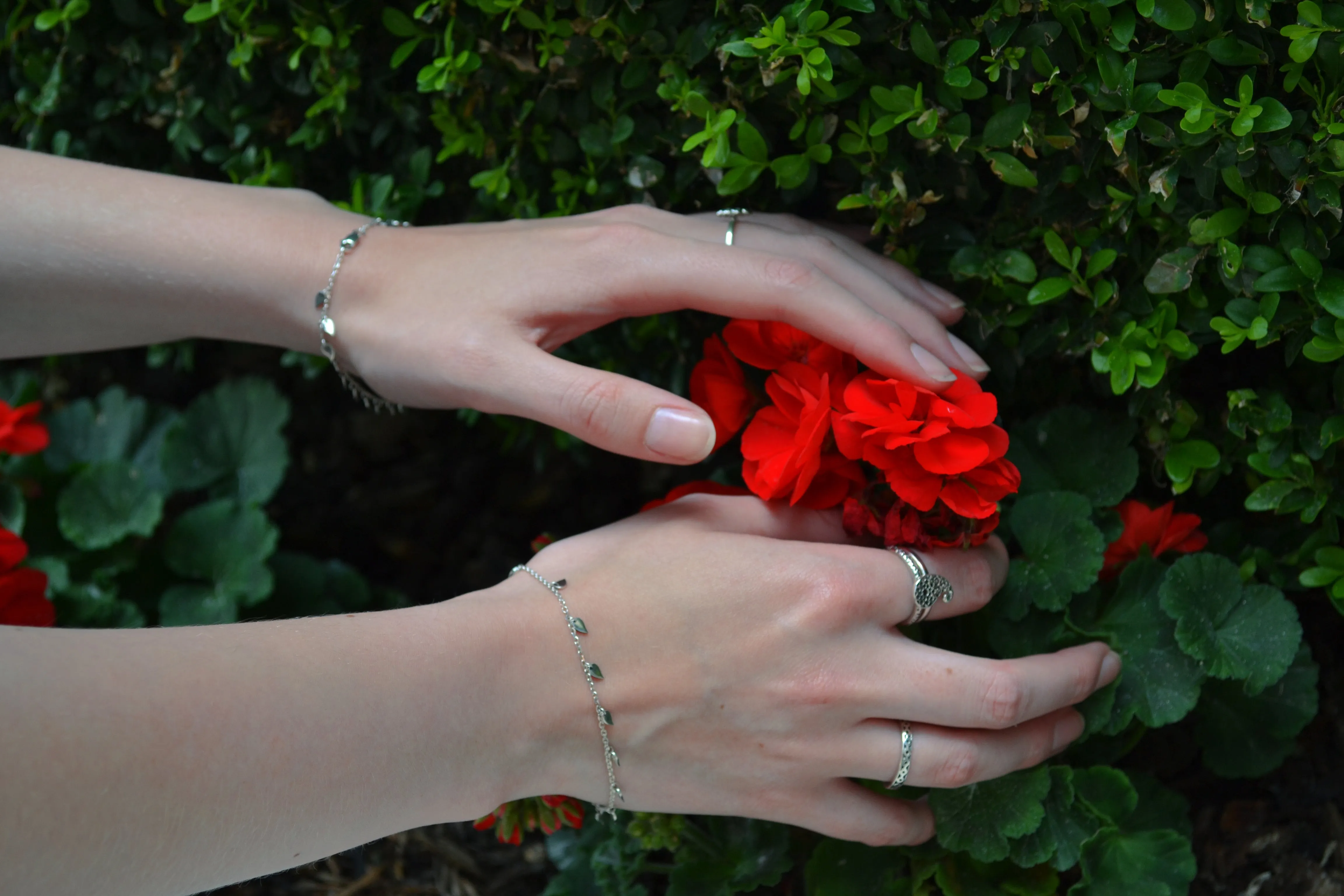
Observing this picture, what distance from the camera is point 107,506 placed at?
1.92 m

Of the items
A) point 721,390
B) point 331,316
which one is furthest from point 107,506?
point 721,390

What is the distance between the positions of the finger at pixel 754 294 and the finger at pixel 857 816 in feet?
1.58

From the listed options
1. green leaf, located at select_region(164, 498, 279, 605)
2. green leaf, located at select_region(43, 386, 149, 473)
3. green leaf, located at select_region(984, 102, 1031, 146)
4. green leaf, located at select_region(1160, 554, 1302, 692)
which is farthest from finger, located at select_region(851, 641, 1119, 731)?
green leaf, located at select_region(43, 386, 149, 473)

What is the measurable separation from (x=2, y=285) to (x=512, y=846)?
124 centimetres

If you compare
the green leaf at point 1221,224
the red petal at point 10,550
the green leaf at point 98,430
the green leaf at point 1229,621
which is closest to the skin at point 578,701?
the green leaf at point 1229,621

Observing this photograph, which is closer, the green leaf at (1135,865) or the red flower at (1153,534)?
the green leaf at (1135,865)

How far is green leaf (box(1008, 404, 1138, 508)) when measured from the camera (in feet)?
4.27

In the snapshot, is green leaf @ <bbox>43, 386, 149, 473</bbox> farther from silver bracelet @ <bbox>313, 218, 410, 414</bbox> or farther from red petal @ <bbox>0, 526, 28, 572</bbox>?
silver bracelet @ <bbox>313, 218, 410, 414</bbox>

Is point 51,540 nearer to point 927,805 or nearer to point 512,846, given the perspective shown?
point 512,846

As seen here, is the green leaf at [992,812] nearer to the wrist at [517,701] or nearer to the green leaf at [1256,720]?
the green leaf at [1256,720]

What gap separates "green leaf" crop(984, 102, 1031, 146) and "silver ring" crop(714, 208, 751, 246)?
30cm

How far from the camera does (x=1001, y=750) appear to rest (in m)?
1.13

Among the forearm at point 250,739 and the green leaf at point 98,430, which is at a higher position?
the forearm at point 250,739

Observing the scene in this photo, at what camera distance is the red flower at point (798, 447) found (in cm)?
107
